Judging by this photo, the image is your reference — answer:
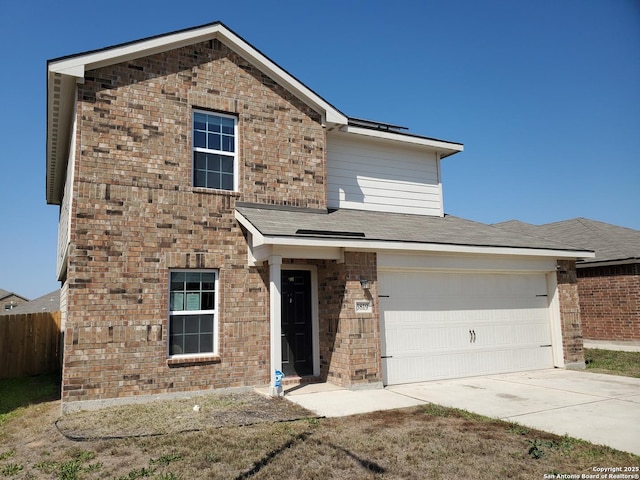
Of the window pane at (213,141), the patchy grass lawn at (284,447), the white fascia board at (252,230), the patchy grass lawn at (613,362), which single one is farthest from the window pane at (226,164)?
the patchy grass lawn at (613,362)

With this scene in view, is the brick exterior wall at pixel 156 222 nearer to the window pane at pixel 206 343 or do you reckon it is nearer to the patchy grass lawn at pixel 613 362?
the window pane at pixel 206 343

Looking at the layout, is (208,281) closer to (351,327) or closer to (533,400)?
(351,327)

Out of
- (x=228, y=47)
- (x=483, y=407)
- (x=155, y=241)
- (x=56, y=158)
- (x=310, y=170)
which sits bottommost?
(x=483, y=407)

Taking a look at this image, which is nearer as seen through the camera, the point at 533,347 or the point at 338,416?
the point at 338,416

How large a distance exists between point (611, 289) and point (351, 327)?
11.8m

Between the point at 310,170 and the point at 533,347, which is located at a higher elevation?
the point at 310,170

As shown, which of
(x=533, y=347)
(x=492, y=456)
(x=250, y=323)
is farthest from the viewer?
(x=533, y=347)

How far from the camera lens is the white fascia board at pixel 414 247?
8570 millimetres

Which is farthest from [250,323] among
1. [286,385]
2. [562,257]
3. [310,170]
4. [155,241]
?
[562,257]

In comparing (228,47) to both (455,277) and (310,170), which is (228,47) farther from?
(455,277)

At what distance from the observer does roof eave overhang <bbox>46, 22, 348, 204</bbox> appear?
873 cm

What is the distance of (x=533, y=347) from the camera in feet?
38.4

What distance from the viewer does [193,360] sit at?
894 cm

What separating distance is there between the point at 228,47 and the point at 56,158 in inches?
257
